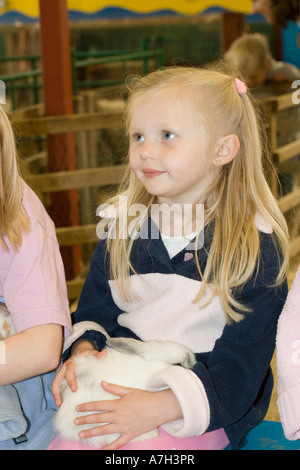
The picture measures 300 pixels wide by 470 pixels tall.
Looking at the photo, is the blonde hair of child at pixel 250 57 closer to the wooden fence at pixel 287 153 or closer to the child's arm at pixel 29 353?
the wooden fence at pixel 287 153

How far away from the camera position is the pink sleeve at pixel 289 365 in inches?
32.6

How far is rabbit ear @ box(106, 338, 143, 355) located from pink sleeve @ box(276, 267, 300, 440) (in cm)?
18

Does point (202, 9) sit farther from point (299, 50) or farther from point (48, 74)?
point (48, 74)

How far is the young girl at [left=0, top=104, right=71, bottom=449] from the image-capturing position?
84 cm

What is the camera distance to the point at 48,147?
2533 millimetres

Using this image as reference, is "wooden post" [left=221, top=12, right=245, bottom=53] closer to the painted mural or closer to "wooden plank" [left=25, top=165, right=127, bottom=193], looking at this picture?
the painted mural

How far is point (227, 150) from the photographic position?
0.96 m

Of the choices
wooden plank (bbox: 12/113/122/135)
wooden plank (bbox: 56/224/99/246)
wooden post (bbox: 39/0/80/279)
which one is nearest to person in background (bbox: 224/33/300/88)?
wooden post (bbox: 39/0/80/279)

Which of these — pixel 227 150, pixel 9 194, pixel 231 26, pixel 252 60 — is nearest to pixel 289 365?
pixel 227 150

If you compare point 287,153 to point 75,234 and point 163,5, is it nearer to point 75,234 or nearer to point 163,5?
point 75,234

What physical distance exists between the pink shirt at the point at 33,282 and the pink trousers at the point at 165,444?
0.47ft

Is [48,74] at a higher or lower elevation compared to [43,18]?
lower

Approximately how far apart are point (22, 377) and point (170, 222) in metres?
0.30
